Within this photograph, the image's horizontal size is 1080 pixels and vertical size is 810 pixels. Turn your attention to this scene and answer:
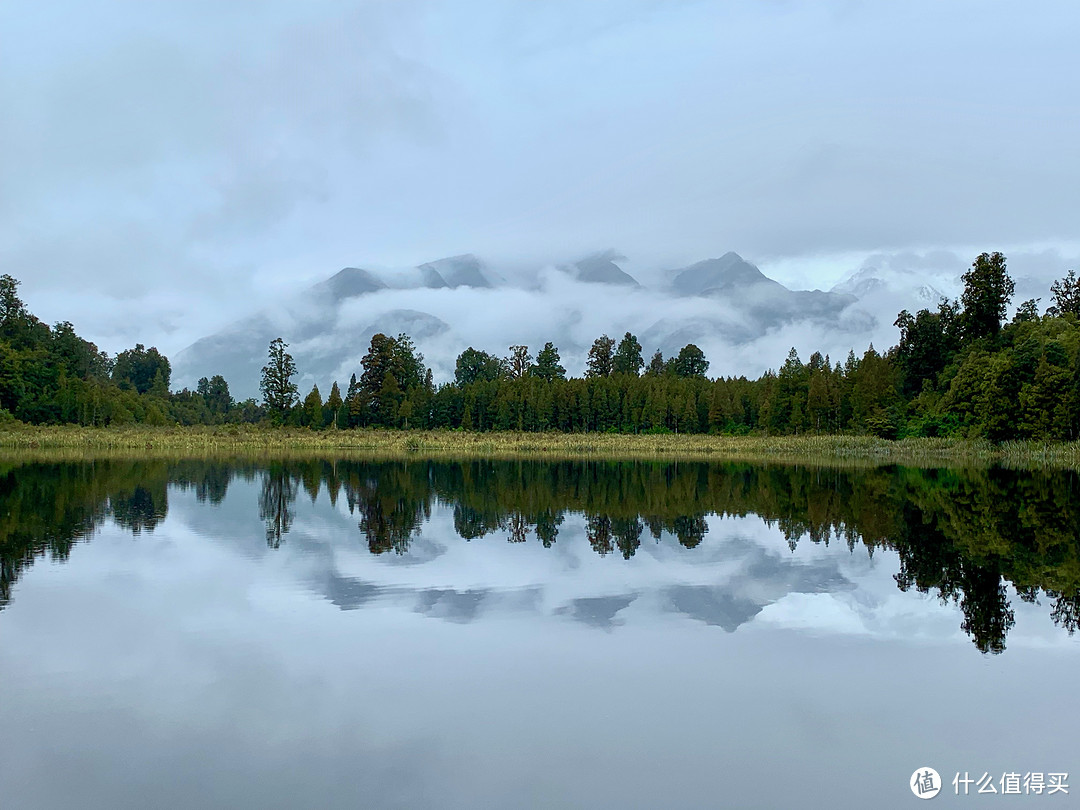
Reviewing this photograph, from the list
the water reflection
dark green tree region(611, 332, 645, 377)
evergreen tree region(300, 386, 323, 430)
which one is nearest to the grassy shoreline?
evergreen tree region(300, 386, 323, 430)

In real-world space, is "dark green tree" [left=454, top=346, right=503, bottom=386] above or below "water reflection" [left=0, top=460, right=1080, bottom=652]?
above

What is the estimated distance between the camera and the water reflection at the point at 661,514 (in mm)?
11789

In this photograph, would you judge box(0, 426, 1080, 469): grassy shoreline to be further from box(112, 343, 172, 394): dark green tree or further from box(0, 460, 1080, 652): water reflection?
box(112, 343, 172, 394): dark green tree

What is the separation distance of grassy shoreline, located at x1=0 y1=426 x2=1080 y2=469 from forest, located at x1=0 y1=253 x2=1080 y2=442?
3.51 m

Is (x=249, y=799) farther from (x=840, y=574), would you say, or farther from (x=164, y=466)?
(x=164, y=466)

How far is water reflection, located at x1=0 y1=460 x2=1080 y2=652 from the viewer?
38.7 feet

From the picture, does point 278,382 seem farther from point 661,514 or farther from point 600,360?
point 661,514

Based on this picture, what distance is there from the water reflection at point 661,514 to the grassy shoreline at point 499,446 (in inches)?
566

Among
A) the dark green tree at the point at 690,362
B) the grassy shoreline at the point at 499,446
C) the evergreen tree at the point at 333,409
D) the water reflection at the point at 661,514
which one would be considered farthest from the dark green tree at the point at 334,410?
the water reflection at the point at 661,514

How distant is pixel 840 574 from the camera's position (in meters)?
13.4

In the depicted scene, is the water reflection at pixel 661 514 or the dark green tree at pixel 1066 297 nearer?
the water reflection at pixel 661 514

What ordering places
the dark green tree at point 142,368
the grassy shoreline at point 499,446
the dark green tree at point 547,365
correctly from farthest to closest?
the dark green tree at point 142,368 → the dark green tree at point 547,365 → the grassy shoreline at point 499,446

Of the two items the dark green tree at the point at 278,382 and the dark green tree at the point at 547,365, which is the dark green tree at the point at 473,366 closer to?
the dark green tree at the point at 547,365

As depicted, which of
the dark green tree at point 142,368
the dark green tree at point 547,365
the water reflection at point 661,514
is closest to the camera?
the water reflection at point 661,514
